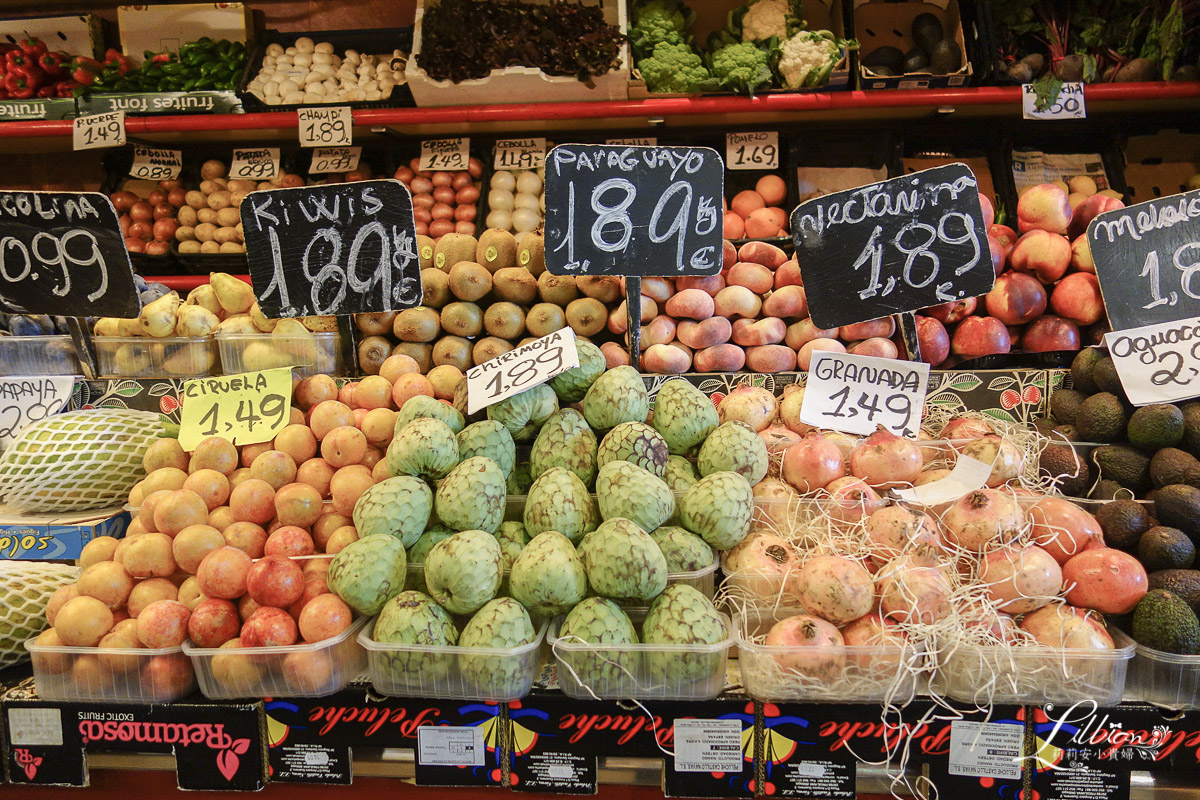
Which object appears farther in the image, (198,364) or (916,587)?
(198,364)

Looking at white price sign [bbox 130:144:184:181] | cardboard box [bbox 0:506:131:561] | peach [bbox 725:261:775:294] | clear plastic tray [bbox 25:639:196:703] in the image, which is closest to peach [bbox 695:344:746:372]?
peach [bbox 725:261:775:294]

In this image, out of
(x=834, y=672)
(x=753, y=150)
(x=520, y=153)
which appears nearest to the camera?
(x=834, y=672)

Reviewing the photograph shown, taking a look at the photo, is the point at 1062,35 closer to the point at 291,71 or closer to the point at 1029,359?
the point at 1029,359

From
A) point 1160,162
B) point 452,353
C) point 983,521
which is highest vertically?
point 1160,162

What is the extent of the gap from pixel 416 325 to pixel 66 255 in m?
1.12

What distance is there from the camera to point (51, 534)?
1.69 meters

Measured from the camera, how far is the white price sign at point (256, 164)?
3.98m

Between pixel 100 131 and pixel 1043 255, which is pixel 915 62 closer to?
pixel 1043 255

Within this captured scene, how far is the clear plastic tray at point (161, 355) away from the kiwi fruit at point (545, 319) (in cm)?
105

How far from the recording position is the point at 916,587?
1.24 metres

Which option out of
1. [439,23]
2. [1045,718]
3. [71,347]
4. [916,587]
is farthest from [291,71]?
[1045,718]

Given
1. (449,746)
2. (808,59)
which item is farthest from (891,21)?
(449,746)

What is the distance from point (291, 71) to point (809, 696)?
4.22 m

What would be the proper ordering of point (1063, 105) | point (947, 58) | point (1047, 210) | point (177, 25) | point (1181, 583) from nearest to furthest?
point (1181, 583), point (1047, 210), point (1063, 105), point (947, 58), point (177, 25)
